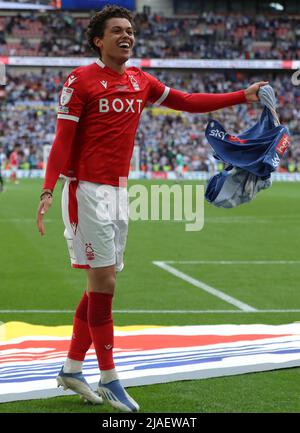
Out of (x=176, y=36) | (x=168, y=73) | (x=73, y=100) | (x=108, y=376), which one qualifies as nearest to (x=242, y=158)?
(x=73, y=100)

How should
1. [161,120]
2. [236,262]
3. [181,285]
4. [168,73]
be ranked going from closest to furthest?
1. [181,285]
2. [236,262]
3. [161,120]
4. [168,73]

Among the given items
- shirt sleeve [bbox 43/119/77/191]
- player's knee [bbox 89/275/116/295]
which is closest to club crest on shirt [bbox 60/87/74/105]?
shirt sleeve [bbox 43/119/77/191]

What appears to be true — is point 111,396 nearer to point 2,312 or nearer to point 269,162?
point 269,162

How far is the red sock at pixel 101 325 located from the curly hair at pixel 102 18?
59.0 inches

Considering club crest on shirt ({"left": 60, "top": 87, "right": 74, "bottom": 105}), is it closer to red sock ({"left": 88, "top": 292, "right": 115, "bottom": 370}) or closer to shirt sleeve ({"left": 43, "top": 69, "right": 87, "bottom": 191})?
shirt sleeve ({"left": 43, "top": 69, "right": 87, "bottom": 191})

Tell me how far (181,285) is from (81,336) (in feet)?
16.6

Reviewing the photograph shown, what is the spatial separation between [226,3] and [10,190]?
30050 mm

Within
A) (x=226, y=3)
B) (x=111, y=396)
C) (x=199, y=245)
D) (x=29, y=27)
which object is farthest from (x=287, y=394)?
(x=226, y=3)

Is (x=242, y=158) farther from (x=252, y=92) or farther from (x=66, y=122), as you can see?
(x=66, y=122)

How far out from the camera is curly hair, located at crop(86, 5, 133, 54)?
510cm

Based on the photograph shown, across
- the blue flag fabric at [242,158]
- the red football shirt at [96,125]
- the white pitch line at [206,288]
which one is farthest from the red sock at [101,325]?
the white pitch line at [206,288]

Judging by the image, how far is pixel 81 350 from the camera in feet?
17.5

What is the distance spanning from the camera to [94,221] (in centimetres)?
498

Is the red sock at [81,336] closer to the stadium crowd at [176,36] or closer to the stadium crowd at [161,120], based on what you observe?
the stadium crowd at [161,120]
